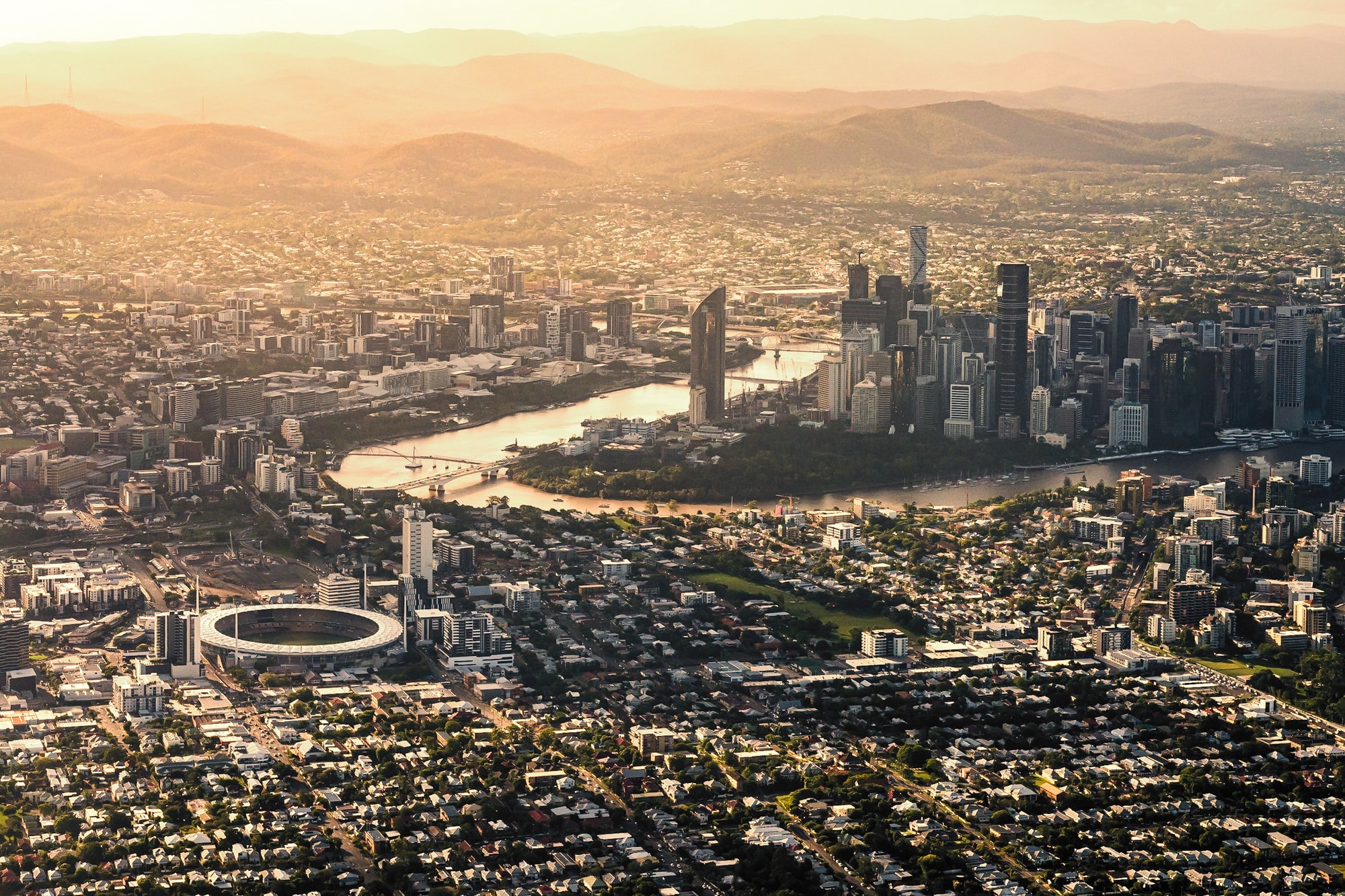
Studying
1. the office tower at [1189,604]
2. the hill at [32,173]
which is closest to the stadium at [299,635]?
the office tower at [1189,604]

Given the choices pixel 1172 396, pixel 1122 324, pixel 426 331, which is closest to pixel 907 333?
pixel 1172 396

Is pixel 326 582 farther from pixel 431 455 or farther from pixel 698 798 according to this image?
pixel 431 455

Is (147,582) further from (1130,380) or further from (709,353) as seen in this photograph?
(1130,380)

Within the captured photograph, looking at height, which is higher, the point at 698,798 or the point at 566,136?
the point at 566,136

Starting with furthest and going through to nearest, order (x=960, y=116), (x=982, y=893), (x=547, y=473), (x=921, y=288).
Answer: (x=960, y=116)
(x=921, y=288)
(x=547, y=473)
(x=982, y=893)

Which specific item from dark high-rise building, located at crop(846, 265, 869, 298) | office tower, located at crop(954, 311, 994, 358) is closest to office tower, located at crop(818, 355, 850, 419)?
office tower, located at crop(954, 311, 994, 358)

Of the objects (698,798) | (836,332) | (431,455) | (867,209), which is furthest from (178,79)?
(698,798)

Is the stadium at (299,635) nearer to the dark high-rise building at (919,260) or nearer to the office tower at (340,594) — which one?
the office tower at (340,594)

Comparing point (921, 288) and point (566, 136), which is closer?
point (921, 288)
